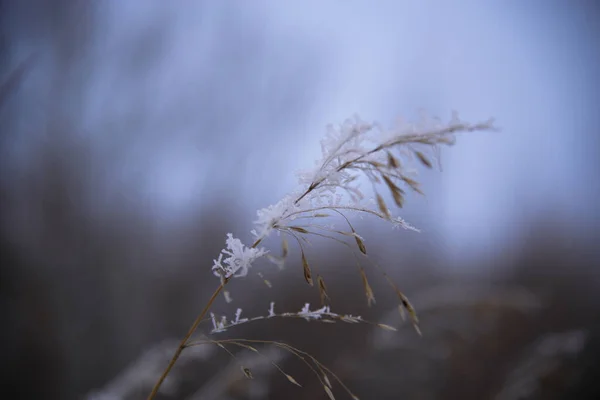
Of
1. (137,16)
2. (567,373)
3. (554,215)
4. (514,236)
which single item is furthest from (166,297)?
(554,215)

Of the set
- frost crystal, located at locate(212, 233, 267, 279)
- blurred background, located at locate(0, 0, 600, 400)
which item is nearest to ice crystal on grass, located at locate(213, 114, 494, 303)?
frost crystal, located at locate(212, 233, 267, 279)

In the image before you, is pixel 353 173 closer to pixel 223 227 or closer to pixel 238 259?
pixel 238 259

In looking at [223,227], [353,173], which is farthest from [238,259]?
[223,227]

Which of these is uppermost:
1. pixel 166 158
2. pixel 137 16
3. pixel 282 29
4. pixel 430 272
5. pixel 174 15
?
pixel 282 29

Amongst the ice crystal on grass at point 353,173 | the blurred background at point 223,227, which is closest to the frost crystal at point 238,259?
the ice crystal on grass at point 353,173

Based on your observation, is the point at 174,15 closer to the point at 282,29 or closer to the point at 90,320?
the point at 282,29

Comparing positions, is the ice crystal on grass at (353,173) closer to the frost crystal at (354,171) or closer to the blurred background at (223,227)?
the frost crystal at (354,171)

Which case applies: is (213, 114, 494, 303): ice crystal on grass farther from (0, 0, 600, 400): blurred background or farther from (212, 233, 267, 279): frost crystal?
(0, 0, 600, 400): blurred background

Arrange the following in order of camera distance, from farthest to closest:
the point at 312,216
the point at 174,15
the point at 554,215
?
the point at 554,215
the point at 174,15
the point at 312,216
